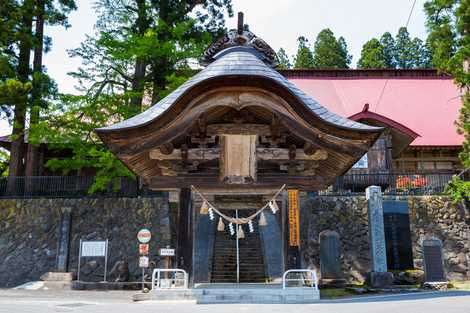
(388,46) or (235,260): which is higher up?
(388,46)

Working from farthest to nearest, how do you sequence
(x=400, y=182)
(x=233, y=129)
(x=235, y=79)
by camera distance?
(x=400, y=182), (x=233, y=129), (x=235, y=79)

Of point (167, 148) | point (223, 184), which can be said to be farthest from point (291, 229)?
point (167, 148)

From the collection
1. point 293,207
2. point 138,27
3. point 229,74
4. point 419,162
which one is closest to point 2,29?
point 138,27

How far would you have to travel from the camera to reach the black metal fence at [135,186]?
69.0 feet

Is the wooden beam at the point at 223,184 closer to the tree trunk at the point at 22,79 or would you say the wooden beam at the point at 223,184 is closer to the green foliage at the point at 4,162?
the tree trunk at the point at 22,79

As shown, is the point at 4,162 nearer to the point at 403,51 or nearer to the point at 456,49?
the point at 456,49

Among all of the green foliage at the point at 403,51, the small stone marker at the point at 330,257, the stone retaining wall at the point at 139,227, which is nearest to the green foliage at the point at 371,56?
the green foliage at the point at 403,51

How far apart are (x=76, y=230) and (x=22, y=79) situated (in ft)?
28.5

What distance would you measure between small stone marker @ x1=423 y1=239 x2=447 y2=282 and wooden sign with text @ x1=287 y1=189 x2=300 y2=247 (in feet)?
24.6

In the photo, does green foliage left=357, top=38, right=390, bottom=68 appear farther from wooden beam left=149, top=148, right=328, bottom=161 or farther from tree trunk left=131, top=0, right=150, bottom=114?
wooden beam left=149, top=148, right=328, bottom=161

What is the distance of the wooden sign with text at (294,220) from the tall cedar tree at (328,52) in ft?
123

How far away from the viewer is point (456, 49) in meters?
20.3

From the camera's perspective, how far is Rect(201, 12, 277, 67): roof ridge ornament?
35.9 ft

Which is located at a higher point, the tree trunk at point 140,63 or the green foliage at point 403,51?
the green foliage at point 403,51
